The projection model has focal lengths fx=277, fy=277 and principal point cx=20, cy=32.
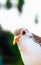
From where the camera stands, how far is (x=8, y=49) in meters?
1.34

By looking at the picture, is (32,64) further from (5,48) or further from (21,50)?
(5,48)

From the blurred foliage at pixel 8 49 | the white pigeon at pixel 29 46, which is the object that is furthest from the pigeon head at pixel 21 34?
the blurred foliage at pixel 8 49

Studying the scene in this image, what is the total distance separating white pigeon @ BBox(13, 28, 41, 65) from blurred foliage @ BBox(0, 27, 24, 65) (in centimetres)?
15

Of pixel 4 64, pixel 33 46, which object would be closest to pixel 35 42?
pixel 33 46

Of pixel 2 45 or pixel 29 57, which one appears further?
pixel 2 45

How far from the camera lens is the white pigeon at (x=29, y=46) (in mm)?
1085

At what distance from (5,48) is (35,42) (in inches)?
11.7

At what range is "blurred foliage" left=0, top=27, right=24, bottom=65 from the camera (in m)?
1.27

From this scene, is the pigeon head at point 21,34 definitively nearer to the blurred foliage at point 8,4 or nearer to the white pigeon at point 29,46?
the white pigeon at point 29,46

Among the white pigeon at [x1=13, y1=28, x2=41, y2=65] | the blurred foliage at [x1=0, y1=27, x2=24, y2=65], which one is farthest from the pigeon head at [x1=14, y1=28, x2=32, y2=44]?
the blurred foliage at [x1=0, y1=27, x2=24, y2=65]

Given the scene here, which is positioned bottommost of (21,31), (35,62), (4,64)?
(4,64)

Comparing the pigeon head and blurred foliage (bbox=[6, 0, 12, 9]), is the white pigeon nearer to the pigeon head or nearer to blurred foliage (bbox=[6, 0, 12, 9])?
the pigeon head

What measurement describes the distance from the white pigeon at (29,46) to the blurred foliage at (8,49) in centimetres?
15

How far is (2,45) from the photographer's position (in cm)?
138
